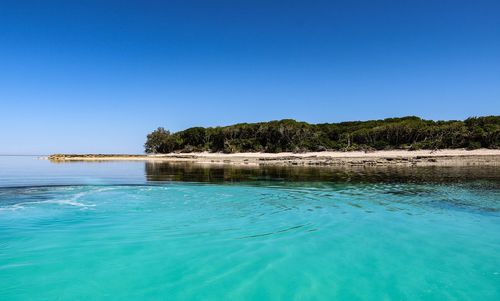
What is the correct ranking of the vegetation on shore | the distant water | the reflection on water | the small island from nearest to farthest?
the distant water < the reflection on water < the small island < the vegetation on shore

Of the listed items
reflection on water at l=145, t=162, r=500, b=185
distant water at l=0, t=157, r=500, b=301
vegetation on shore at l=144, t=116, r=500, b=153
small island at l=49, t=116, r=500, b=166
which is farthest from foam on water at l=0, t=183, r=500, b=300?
vegetation on shore at l=144, t=116, r=500, b=153

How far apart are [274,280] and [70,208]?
9.21 metres

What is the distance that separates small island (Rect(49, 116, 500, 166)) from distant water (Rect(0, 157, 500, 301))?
33.8m

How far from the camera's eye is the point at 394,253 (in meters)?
7.21

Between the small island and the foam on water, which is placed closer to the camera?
the foam on water

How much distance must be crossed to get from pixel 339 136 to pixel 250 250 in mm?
69939

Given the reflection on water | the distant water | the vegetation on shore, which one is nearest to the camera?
the distant water

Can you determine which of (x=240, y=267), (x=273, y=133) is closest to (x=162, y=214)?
(x=240, y=267)

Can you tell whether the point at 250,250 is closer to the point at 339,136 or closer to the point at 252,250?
the point at 252,250

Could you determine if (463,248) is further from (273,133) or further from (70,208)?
(273,133)

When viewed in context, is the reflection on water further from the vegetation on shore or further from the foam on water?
the vegetation on shore

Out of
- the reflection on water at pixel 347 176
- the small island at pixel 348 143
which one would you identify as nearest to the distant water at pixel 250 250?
the reflection on water at pixel 347 176

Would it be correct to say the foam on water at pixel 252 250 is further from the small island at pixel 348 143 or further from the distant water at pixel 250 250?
the small island at pixel 348 143

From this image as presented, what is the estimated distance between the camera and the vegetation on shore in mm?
57812
